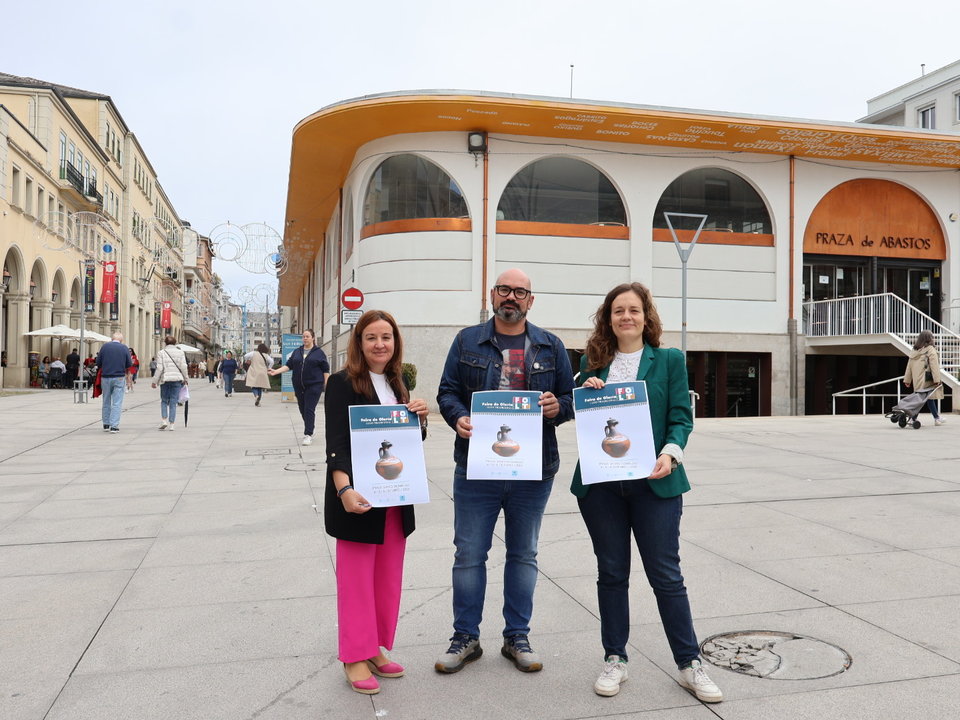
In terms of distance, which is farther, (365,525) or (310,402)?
(310,402)

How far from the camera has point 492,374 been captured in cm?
339

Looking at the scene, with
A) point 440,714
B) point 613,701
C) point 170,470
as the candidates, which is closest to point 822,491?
point 613,701

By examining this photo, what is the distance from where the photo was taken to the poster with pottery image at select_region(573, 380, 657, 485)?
3047 millimetres

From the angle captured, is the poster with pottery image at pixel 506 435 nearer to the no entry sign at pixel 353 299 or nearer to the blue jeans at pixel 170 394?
the blue jeans at pixel 170 394

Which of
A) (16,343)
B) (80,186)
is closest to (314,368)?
(16,343)

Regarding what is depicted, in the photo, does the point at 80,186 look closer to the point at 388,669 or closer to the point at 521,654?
the point at 388,669

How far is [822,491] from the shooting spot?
738 centimetres

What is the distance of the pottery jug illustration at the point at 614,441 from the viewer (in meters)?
3.07

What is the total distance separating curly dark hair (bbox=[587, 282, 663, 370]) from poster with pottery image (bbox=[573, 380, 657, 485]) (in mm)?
197

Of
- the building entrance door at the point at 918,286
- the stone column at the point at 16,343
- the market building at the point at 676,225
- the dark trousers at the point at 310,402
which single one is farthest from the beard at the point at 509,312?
the stone column at the point at 16,343

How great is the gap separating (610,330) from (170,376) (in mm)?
12014

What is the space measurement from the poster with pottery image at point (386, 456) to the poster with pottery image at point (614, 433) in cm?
68

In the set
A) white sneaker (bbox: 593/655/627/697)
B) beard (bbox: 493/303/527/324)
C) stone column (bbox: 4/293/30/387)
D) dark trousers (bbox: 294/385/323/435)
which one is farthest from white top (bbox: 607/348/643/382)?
stone column (bbox: 4/293/30/387)

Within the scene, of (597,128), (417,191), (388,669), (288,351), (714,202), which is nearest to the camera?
(388,669)
